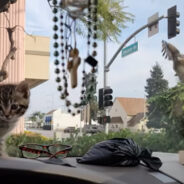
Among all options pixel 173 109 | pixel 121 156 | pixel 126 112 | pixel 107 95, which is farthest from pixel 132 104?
pixel 121 156

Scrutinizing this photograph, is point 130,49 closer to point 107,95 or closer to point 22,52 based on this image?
point 107,95

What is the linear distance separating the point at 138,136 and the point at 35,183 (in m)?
0.50

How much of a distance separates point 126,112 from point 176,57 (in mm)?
382

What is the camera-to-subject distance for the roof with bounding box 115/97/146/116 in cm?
115

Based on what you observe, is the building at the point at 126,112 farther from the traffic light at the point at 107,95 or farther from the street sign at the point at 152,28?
the street sign at the point at 152,28

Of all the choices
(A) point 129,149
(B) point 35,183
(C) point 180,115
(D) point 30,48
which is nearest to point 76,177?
(B) point 35,183

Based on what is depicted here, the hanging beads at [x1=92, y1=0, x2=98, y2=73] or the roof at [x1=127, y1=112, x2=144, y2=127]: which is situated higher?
the hanging beads at [x1=92, y1=0, x2=98, y2=73]

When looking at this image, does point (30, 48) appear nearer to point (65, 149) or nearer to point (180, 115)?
point (65, 149)

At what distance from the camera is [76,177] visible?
0.64 m

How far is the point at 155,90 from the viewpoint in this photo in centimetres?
114

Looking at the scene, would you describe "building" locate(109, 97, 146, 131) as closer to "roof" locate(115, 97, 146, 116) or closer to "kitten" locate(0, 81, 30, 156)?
"roof" locate(115, 97, 146, 116)

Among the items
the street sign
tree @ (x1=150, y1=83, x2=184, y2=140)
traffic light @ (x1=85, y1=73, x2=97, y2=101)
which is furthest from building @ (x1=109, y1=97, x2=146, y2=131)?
traffic light @ (x1=85, y1=73, x2=97, y2=101)

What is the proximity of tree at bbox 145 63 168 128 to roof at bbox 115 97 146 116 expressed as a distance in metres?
0.05

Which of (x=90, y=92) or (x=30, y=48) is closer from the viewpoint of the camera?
(x=90, y=92)
